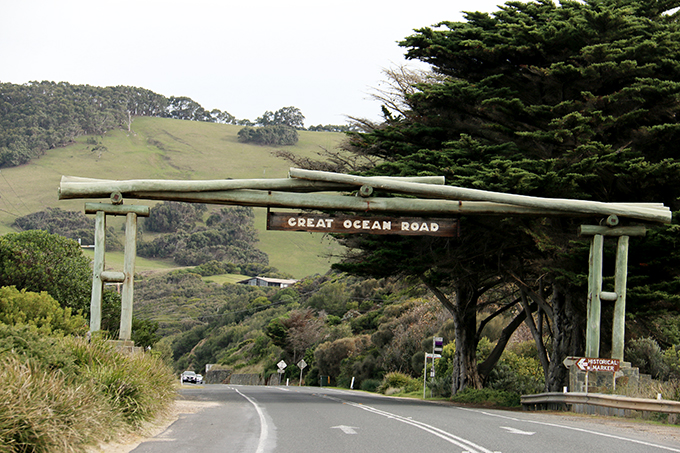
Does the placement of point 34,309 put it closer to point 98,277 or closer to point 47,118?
point 98,277

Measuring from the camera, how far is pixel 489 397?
25281mm

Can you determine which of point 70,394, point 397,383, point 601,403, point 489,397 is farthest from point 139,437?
point 397,383

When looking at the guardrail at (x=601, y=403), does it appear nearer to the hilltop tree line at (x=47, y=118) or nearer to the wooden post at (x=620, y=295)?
the wooden post at (x=620, y=295)

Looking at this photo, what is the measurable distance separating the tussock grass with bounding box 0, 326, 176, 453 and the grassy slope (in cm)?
10567

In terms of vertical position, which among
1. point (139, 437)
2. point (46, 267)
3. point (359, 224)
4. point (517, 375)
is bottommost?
point (517, 375)

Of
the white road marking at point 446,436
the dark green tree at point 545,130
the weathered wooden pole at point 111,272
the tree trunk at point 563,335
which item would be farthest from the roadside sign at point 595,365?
the weathered wooden pole at point 111,272

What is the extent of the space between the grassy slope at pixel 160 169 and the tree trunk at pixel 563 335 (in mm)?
100248

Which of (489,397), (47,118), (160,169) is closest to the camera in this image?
(489,397)

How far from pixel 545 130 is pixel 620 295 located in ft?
19.7

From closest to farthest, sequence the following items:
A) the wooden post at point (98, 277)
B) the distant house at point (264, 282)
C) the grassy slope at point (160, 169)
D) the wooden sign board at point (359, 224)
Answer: the wooden post at point (98, 277) → the wooden sign board at point (359, 224) → the distant house at point (264, 282) → the grassy slope at point (160, 169)

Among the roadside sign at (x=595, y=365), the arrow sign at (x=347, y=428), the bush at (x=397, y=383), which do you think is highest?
the roadside sign at (x=595, y=365)

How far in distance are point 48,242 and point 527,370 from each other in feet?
93.4

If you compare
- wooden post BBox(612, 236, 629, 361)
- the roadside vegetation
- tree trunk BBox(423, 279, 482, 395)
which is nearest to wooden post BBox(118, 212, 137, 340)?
the roadside vegetation

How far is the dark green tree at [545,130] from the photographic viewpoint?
19.5 meters
